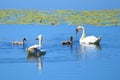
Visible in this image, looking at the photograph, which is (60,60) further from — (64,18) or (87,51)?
(64,18)

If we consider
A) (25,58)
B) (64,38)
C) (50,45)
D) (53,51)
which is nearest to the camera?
(25,58)

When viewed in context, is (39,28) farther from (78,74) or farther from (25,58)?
(78,74)

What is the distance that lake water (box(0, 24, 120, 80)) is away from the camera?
1563 centimetres

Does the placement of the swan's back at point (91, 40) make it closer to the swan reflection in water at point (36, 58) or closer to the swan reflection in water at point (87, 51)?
the swan reflection in water at point (87, 51)

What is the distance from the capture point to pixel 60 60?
18.3 meters

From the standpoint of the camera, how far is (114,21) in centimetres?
3484

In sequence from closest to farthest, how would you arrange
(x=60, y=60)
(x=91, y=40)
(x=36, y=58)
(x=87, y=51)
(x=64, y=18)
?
(x=60, y=60), (x=36, y=58), (x=87, y=51), (x=91, y=40), (x=64, y=18)

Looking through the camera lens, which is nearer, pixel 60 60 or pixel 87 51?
pixel 60 60

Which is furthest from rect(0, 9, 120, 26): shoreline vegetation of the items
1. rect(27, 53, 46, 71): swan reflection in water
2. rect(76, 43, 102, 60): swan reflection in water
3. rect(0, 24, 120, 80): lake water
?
rect(27, 53, 46, 71): swan reflection in water

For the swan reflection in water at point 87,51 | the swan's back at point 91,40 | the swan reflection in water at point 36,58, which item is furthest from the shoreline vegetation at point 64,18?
the swan reflection in water at point 36,58

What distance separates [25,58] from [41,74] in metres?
3.16

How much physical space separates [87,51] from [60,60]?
2885 millimetres

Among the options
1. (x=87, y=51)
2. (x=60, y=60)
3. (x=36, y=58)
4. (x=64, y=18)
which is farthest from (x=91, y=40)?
(x=64, y=18)

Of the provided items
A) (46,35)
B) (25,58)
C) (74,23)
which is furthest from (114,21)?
(25,58)
